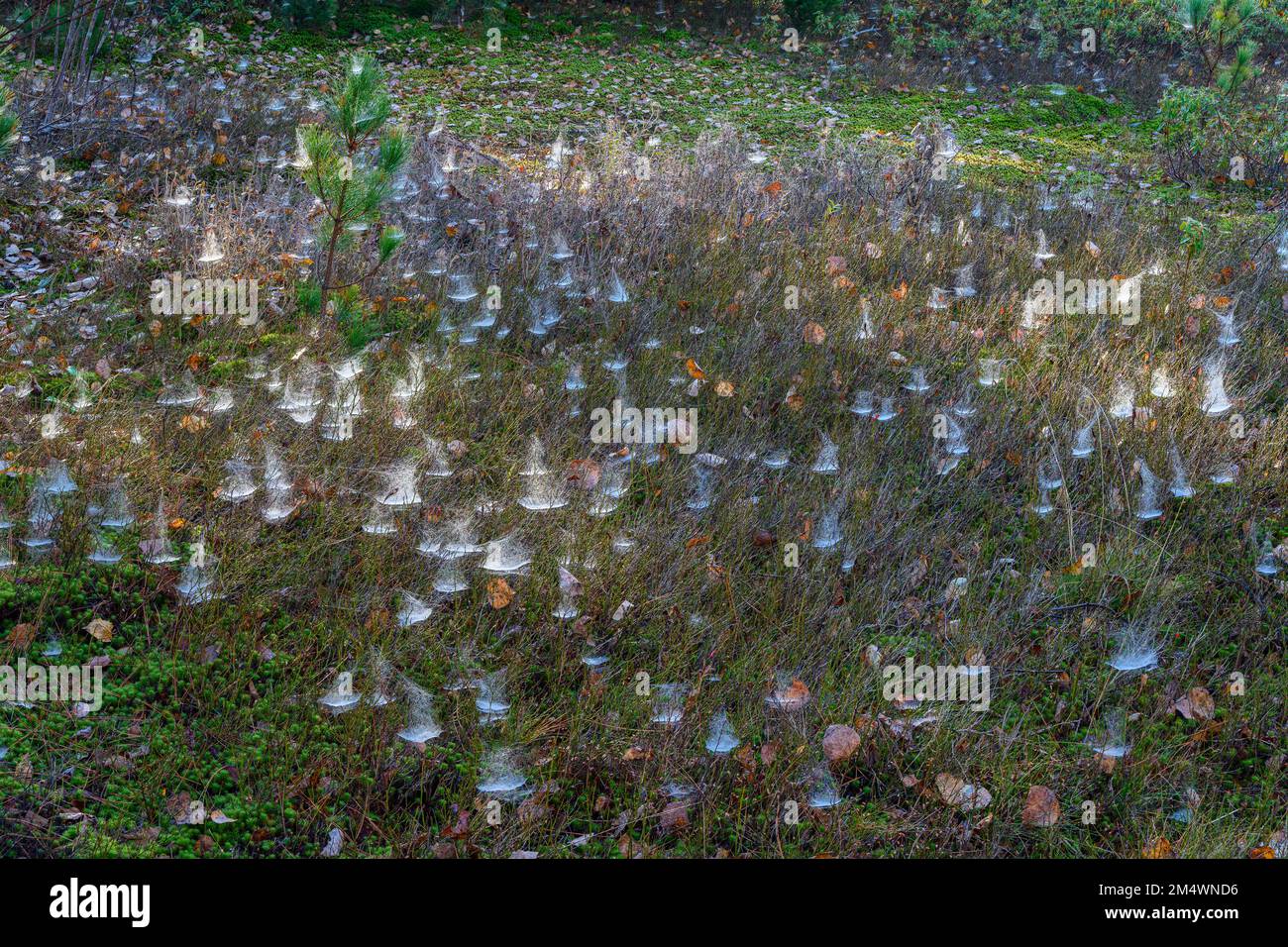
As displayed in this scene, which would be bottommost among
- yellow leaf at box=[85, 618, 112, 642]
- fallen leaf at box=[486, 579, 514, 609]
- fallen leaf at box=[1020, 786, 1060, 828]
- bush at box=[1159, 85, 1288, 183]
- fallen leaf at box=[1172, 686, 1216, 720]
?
fallen leaf at box=[1020, 786, 1060, 828]

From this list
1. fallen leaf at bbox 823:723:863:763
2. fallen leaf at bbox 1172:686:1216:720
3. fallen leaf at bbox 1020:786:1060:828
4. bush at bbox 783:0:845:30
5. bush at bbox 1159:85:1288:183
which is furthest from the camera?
bush at bbox 783:0:845:30

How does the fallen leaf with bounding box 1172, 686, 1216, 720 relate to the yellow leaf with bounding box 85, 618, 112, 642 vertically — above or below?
above

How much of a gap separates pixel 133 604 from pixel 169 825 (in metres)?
0.94

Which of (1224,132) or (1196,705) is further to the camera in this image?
(1224,132)

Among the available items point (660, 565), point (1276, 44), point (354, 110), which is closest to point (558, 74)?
point (354, 110)

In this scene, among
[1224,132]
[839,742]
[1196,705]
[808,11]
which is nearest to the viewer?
[839,742]

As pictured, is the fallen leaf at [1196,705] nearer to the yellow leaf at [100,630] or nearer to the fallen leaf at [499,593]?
the fallen leaf at [499,593]

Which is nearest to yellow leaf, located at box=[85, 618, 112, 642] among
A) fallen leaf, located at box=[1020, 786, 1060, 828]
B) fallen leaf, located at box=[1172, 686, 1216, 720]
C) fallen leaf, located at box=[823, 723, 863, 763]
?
fallen leaf, located at box=[823, 723, 863, 763]

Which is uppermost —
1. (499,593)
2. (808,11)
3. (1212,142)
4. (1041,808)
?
(808,11)

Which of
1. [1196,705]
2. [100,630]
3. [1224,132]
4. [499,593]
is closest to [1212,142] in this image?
[1224,132]

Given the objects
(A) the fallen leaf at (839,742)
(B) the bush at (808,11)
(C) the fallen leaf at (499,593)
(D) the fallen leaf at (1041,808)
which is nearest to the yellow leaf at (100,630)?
(C) the fallen leaf at (499,593)

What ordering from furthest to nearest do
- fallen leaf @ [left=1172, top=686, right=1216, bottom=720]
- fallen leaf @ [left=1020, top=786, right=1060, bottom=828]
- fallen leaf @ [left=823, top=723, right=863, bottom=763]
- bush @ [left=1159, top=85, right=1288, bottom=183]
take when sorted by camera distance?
bush @ [left=1159, top=85, right=1288, bottom=183] < fallen leaf @ [left=1172, top=686, right=1216, bottom=720] < fallen leaf @ [left=823, top=723, right=863, bottom=763] < fallen leaf @ [left=1020, top=786, right=1060, bottom=828]

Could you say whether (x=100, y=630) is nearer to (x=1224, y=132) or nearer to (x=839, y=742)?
(x=839, y=742)

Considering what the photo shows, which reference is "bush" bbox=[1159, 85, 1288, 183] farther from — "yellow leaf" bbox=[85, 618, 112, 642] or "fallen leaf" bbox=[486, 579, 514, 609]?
"yellow leaf" bbox=[85, 618, 112, 642]
